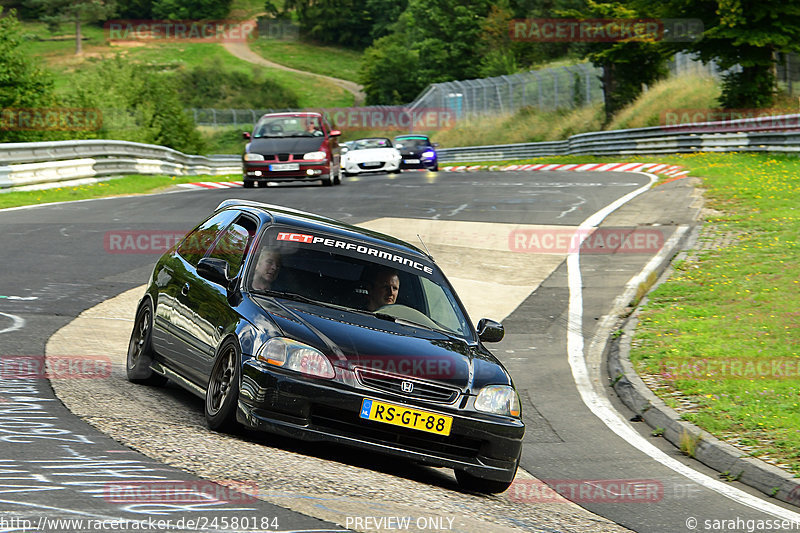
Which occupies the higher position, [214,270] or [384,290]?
[214,270]

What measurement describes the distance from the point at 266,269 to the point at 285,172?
1952cm

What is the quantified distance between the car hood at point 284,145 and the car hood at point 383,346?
19881 mm

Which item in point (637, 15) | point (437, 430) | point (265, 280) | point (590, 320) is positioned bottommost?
point (590, 320)

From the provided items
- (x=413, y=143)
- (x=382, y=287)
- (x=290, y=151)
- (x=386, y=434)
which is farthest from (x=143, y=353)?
(x=413, y=143)

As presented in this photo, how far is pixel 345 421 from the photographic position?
662cm

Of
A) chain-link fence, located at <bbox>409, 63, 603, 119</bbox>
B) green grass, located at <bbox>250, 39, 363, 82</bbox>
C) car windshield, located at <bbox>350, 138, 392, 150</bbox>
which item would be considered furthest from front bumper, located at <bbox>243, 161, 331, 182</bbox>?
green grass, located at <bbox>250, 39, 363, 82</bbox>

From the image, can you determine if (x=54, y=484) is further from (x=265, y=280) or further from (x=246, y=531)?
(x=265, y=280)

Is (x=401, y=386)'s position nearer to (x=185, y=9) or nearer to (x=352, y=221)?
(x=352, y=221)

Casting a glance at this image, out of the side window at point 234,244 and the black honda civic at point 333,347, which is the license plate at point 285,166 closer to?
the black honda civic at point 333,347

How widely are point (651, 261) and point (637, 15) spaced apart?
2651cm

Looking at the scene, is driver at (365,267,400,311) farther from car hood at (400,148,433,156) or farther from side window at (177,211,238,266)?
car hood at (400,148,433,156)

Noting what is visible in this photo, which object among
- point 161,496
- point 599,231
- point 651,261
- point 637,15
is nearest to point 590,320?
point 651,261

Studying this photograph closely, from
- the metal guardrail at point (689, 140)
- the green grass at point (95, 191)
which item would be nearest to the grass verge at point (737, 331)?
the metal guardrail at point (689, 140)

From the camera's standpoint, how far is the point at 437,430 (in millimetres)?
6730
